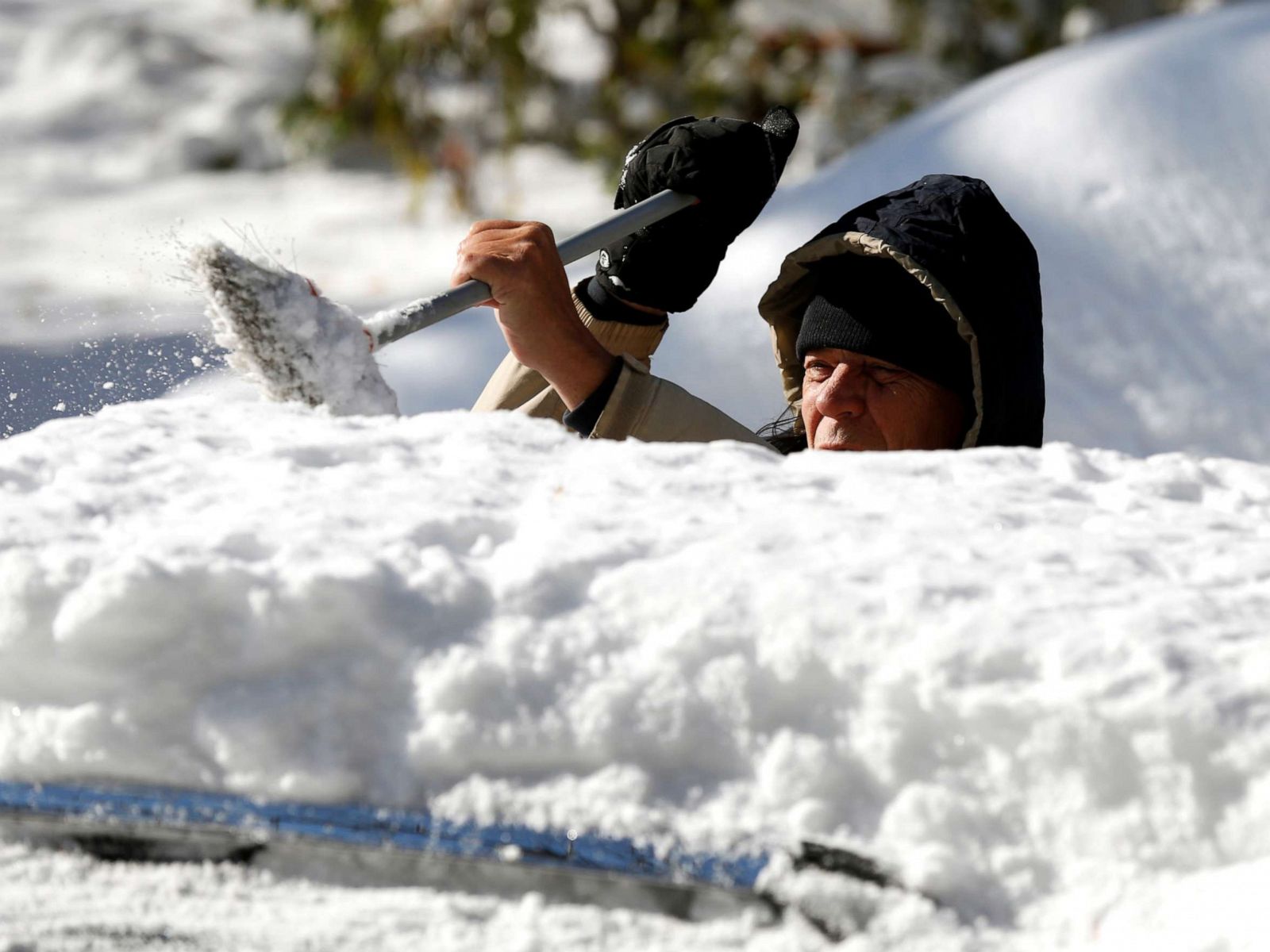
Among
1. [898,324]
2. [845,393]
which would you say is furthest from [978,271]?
[845,393]

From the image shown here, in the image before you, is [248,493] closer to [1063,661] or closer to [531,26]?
[1063,661]

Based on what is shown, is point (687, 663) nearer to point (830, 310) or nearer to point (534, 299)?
point (534, 299)

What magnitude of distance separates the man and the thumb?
0.01 meters

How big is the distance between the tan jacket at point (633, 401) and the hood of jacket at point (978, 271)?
0.26m

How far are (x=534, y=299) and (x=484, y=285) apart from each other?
0.07 m

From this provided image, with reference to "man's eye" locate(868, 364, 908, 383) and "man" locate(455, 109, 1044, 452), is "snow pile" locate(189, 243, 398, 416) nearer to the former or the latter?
"man" locate(455, 109, 1044, 452)

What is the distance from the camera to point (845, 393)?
2002 millimetres

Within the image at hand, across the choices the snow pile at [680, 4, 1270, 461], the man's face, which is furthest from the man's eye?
the snow pile at [680, 4, 1270, 461]

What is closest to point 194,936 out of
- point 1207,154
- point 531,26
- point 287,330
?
point 287,330

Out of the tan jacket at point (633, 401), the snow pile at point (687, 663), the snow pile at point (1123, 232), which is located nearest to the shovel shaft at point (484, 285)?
the tan jacket at point (633, 401)

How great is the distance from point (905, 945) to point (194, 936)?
45cm

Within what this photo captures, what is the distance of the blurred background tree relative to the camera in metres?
8.78

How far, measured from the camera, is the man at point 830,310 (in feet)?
6.20

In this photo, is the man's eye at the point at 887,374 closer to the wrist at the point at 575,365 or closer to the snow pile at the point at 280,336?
the wrist at the point at 575,365
